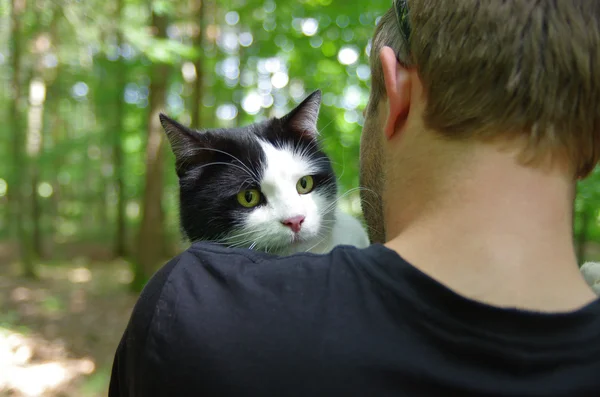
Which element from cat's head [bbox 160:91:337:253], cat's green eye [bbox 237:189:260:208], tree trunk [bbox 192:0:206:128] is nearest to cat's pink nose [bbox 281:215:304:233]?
cat's head [bbox 160:91:337:253]

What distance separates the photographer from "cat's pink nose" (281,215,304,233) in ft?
5.57

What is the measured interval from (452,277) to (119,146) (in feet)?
33.9

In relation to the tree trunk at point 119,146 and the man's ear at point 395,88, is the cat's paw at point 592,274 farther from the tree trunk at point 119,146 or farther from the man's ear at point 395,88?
the tree trunk at point 119,146

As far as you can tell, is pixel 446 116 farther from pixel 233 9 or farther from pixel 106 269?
pixel 106 269

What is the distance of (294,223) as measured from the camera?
5.60ft

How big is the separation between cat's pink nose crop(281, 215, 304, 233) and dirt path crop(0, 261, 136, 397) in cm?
451

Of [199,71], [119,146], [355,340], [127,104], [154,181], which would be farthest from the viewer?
[127,104]

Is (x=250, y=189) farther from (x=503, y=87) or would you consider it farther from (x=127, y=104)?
(x=127, y=104)

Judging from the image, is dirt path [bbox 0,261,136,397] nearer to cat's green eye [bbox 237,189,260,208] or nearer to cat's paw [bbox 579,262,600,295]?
cat's green eye [bbox 237,189,260,208]

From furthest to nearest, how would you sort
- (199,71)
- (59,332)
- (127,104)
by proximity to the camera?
(127,104) → (199,71) → (59,332)

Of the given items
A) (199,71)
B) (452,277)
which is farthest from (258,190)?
(199,71)

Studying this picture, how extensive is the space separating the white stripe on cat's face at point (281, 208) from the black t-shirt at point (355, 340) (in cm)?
78

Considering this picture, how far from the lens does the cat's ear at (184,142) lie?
1770 millimetres

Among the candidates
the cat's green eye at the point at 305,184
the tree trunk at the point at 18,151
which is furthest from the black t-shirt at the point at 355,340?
the tree trunk at the point at 18,151
